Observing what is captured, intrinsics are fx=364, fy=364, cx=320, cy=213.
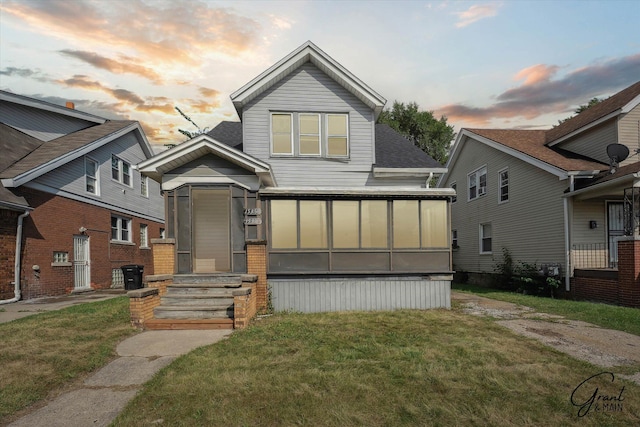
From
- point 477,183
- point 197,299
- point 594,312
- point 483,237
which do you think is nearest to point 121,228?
point 197,299

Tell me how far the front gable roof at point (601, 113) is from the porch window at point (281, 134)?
39.0 feet

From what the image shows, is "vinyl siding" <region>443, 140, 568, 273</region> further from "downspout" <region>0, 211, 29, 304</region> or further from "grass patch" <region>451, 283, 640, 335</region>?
"downspout" <region>0, 211, 29, 304</region>

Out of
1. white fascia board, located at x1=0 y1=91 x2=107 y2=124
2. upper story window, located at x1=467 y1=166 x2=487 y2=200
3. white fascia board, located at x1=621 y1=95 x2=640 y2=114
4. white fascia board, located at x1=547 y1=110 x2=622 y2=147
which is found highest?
white fascia board, located at x1=0 y1=91 x2=107 y2=124

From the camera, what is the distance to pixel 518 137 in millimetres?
18203

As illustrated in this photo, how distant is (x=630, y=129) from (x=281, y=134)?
12.9 m

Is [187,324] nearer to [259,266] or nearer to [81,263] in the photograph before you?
[259,266]

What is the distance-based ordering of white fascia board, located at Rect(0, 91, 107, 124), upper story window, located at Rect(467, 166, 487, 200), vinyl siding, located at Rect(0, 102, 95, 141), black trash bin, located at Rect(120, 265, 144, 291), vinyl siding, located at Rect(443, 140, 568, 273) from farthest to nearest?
upper story window, located at Rect(467, 166, 487, 200)
vinyl siding, located at Rect(0, 102, 95, 141)
black trash bin, located at Rect(120, 265, 144, 291)
white fascia board, located at Rect(0, 91, 107, 124)
vinyl siding, located at Rect(443, 140, 568, 273)

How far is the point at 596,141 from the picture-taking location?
47.7 ft

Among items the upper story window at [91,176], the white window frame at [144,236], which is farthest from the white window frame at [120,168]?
the white window frame at [144,236]

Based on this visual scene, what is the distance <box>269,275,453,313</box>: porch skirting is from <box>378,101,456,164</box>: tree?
3079cm

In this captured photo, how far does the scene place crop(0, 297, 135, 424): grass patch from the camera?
4.91m

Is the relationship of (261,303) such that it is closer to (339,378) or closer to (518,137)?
(339,378)

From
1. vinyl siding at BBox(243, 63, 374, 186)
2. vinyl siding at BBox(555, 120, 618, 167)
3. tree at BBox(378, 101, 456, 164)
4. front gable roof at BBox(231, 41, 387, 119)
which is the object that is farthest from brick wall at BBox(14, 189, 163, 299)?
tree at BBox(378, 101, 456, 164)

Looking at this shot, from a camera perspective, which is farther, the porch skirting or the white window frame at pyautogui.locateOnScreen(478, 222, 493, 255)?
the white window frame at pyautogui.locateOnScreen(478, 222, 493, 255)
